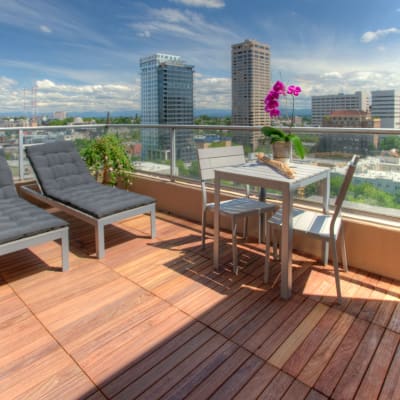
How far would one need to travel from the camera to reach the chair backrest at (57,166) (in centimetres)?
395

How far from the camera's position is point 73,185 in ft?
13.4

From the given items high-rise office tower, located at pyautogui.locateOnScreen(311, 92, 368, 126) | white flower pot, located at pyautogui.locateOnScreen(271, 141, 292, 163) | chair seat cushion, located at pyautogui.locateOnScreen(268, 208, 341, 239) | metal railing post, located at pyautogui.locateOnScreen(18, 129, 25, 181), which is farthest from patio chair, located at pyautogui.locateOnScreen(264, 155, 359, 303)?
metal railing post, located at pyautogui.locateOnScreen(18, 129, 25, 181)

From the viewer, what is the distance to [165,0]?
39.5ft

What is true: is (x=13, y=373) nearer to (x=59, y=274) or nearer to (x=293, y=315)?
(x=59, y=274)

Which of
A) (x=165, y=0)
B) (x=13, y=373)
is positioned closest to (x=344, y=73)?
(x=165, y=0)

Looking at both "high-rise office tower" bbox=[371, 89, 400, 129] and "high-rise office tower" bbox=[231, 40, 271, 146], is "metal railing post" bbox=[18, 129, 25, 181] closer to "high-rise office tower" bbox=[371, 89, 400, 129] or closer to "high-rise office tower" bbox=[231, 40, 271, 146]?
"high-rise office tower" bbox=[231, 40, 271, 146]

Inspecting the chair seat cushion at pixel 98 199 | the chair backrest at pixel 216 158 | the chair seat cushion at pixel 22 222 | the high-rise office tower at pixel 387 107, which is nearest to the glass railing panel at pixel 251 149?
the chair backrest at pixel 216 158

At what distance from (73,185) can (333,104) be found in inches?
131

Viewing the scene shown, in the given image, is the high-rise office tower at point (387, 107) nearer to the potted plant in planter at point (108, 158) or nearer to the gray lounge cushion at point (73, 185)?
the gray lounge cushion at point (73, 185)

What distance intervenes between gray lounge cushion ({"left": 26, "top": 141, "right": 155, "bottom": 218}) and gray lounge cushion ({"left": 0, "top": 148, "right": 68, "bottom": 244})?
37 centimetres

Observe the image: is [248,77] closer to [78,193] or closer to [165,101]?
[165,101]

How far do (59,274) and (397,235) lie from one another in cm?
285

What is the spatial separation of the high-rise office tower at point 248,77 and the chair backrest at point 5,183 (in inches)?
105

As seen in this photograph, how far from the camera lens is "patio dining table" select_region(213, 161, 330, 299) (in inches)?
92.0
